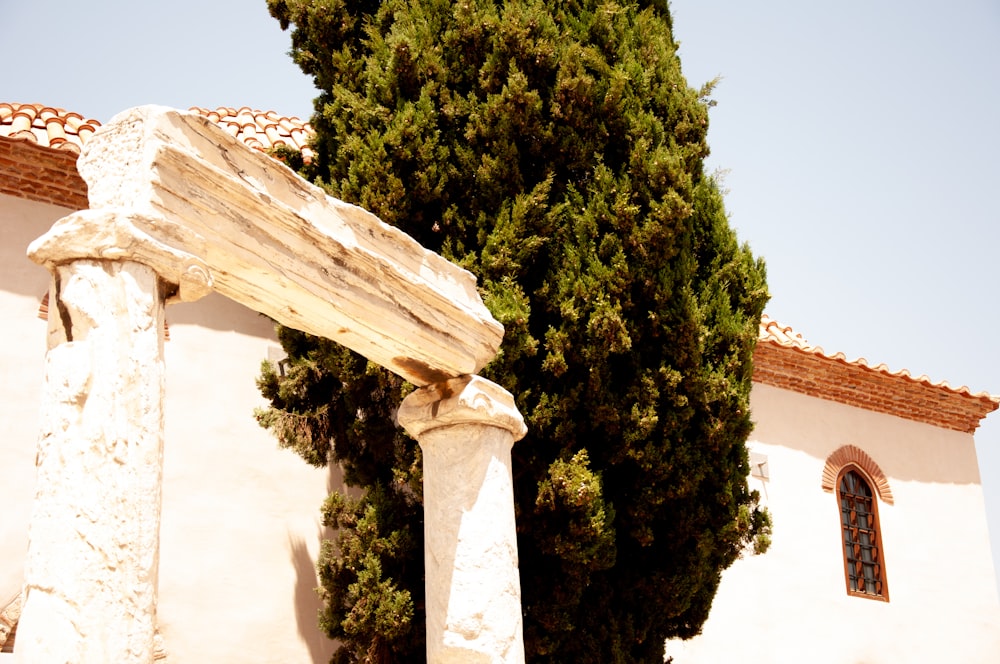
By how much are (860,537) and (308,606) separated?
597 centimetres

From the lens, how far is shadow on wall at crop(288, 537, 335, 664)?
295 inches

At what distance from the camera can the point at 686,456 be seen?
23.0 feet

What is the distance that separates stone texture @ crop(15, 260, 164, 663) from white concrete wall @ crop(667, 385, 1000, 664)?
6.30 metres

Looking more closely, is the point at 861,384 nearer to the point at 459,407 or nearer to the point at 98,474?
the point at 459,407

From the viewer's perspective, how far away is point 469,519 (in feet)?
17.6

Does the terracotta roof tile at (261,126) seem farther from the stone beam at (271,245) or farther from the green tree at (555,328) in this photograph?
the stone beam at (271,245)

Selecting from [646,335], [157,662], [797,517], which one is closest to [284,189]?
[646,335]

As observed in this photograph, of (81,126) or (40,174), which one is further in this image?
(81,126)

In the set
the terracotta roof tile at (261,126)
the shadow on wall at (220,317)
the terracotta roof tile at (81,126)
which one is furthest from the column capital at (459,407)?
the terracotta roof tile at (261,126)

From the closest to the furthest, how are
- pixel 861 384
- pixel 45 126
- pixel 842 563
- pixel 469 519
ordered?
pixel 469 519 < pixel 45 126 < pixel 842 563 < pixel 861 384

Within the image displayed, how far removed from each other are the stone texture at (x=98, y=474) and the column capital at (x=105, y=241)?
0.04 meters

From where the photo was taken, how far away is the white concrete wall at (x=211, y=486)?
6977 mm

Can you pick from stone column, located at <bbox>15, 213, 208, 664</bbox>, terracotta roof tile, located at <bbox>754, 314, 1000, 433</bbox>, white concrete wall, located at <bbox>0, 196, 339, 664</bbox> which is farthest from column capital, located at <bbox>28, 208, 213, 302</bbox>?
terracotta roof tile, located at <bbox>754, 314, 1000, 433</bbox>

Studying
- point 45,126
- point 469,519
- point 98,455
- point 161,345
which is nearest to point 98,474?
point 98,455
